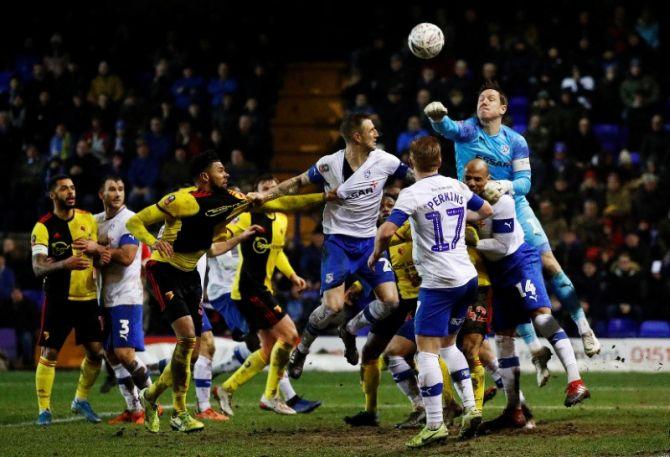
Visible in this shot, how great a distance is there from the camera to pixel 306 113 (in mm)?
25984

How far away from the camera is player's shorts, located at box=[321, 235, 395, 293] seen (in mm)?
11711

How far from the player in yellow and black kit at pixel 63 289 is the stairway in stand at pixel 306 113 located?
1257 centimetres

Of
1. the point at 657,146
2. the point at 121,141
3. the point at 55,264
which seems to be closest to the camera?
the point at 55,264

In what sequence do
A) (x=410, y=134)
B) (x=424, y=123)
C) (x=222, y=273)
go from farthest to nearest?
(x=424, y=123), (x=410, y=134), (x=222, y=273)

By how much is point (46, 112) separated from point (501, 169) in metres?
15.1

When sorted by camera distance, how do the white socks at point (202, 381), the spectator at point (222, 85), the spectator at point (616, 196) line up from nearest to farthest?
the white socks at point (202, 381) < the spectator at point (616, 196) < the spectator at point (222, 85)

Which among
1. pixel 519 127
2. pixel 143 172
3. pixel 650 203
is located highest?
pixel 519 127

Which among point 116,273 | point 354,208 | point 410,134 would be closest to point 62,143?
point 410,134

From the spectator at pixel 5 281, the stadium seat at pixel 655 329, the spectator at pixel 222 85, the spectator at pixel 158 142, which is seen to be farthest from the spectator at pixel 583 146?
the spectator at pixel 5 281

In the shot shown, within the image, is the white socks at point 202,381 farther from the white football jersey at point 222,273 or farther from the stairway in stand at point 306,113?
the stairway in stand at point 306,113

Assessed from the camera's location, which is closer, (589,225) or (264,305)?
(264,305)

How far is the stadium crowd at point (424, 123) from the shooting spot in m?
19.7

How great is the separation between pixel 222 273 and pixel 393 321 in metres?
2.95

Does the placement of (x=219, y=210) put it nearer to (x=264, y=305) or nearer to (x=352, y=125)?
(x=352, y=125)
